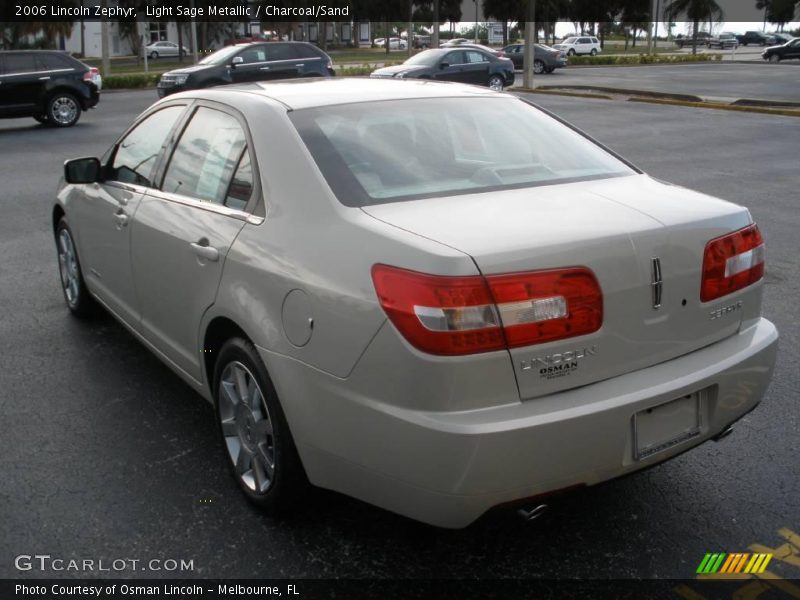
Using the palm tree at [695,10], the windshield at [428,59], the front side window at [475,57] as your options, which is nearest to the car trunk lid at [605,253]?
the windshield at [428,59]

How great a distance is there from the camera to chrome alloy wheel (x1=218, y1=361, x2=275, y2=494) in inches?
126

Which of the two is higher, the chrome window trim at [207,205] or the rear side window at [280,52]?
the rear side window at [280,52]

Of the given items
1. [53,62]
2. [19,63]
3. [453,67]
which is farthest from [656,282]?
[453,67]

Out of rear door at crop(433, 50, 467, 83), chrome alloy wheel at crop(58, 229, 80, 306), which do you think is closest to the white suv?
rear door at crop(433, 50, 467, 83)

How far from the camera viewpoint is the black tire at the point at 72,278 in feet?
17.9

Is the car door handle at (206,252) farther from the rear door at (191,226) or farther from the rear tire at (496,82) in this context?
the rear tire at (496,82)

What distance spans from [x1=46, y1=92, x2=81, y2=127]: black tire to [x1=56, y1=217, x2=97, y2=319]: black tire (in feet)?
46.4

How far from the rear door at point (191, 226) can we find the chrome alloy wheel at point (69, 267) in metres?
1.49

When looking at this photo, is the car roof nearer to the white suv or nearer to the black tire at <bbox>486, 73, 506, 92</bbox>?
the black tire at <bbox>486, 73, 506, 92</bbox>

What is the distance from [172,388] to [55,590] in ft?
Result: 5.72

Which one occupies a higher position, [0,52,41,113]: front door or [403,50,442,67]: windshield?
[403,50,442,67]: windshield

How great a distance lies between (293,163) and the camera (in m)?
3.20

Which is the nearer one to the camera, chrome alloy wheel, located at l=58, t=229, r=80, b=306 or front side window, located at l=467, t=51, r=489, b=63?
chrome alloy wheel, located at l=58, t=229, r=80, b=306

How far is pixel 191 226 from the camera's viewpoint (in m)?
3.62
